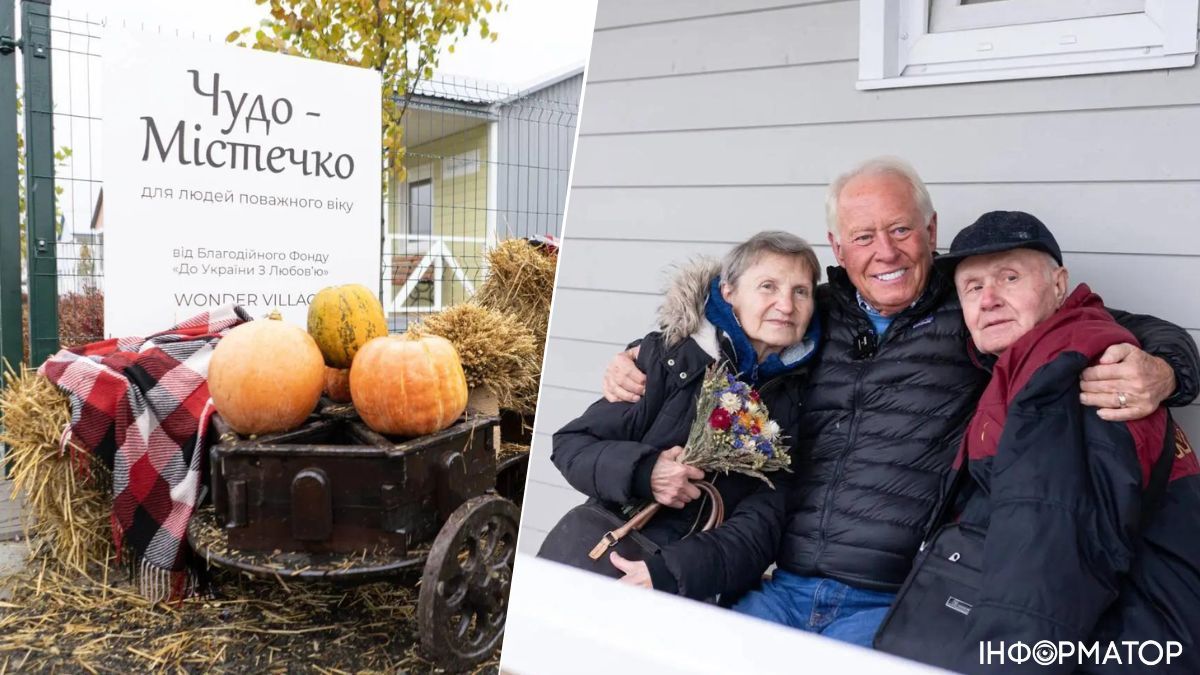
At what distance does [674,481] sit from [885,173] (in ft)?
1.65

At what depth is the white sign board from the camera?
2377 millimetres

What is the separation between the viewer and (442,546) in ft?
5.57

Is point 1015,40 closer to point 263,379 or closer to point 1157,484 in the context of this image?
point 1157,484

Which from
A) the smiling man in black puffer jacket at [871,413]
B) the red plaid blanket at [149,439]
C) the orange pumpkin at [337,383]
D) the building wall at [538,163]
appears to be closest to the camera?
the smiling man in black puffer jacket at [871,413]

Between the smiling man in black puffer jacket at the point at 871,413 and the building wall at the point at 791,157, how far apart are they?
2.1 inches

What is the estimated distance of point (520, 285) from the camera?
286cm

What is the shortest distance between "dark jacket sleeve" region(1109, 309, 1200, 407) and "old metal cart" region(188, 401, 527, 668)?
1211 mm

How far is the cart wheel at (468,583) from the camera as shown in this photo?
1.70 metres

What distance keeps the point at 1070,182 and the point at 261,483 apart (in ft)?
4.91

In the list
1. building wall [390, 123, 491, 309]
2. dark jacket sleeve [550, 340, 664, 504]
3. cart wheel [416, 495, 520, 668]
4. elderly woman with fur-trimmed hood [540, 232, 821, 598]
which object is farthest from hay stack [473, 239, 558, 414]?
building wall [390, 123, 491, 309]

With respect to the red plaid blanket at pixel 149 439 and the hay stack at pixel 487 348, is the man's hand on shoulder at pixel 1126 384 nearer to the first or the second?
the hay stack at pixel 487 348

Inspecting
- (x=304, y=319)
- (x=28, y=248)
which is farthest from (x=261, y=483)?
(x=28, y=248)

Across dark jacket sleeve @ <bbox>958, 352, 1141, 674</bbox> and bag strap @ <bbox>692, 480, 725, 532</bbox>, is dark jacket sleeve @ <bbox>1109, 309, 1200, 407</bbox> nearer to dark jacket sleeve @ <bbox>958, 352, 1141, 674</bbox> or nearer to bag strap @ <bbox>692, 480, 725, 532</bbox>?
dark jacket sleeve @ <bbox>958, 352, 1141, 674</bbox>

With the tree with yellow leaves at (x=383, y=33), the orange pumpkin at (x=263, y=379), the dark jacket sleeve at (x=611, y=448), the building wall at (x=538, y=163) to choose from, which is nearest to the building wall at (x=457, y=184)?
the building wall at (x=538, y=163)
